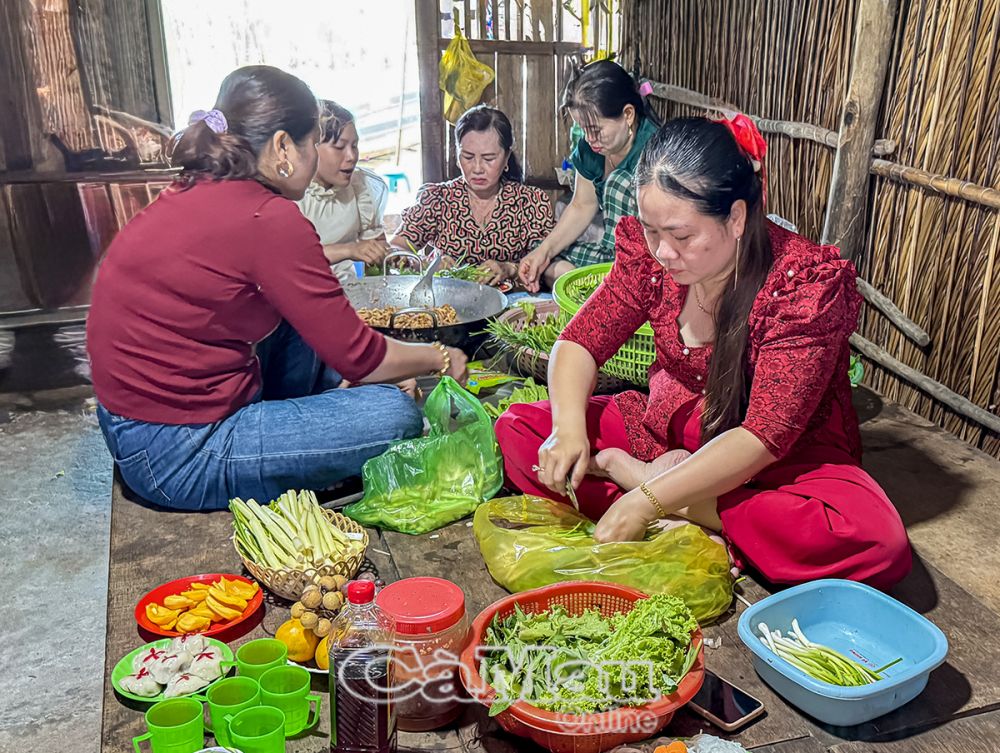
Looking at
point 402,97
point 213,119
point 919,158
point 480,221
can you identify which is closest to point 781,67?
point 919,158

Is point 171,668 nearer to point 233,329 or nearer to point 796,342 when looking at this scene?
point 233,329

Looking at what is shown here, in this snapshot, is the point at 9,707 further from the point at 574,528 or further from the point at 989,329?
the point at 989,329

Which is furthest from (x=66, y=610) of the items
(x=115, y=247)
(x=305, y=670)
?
(x=305, y=670)

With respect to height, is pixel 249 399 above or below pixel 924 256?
below

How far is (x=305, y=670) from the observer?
5.97ft

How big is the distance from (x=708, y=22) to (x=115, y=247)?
3622 mm

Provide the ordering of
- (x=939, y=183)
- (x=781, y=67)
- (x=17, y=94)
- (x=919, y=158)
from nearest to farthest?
(x=939, y=183)
(x=919, y=158)
(x=781, y=67)
(x=17, y=94)

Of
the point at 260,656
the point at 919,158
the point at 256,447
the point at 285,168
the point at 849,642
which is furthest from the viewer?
the point at 919,158

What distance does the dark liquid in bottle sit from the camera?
1.60 metres

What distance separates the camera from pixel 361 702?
5.34ft

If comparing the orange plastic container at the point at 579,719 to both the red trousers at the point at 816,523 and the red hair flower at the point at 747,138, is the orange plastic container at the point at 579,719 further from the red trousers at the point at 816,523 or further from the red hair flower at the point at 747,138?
the red hair flower at the point at 747,138

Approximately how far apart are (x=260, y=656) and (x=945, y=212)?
286 cm

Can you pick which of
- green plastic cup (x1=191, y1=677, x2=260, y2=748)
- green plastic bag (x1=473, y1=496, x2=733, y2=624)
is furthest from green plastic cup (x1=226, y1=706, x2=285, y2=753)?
green plastic bag (x1=473, y1=496, x2=733, y2=624)

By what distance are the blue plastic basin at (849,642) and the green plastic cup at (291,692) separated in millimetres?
930
